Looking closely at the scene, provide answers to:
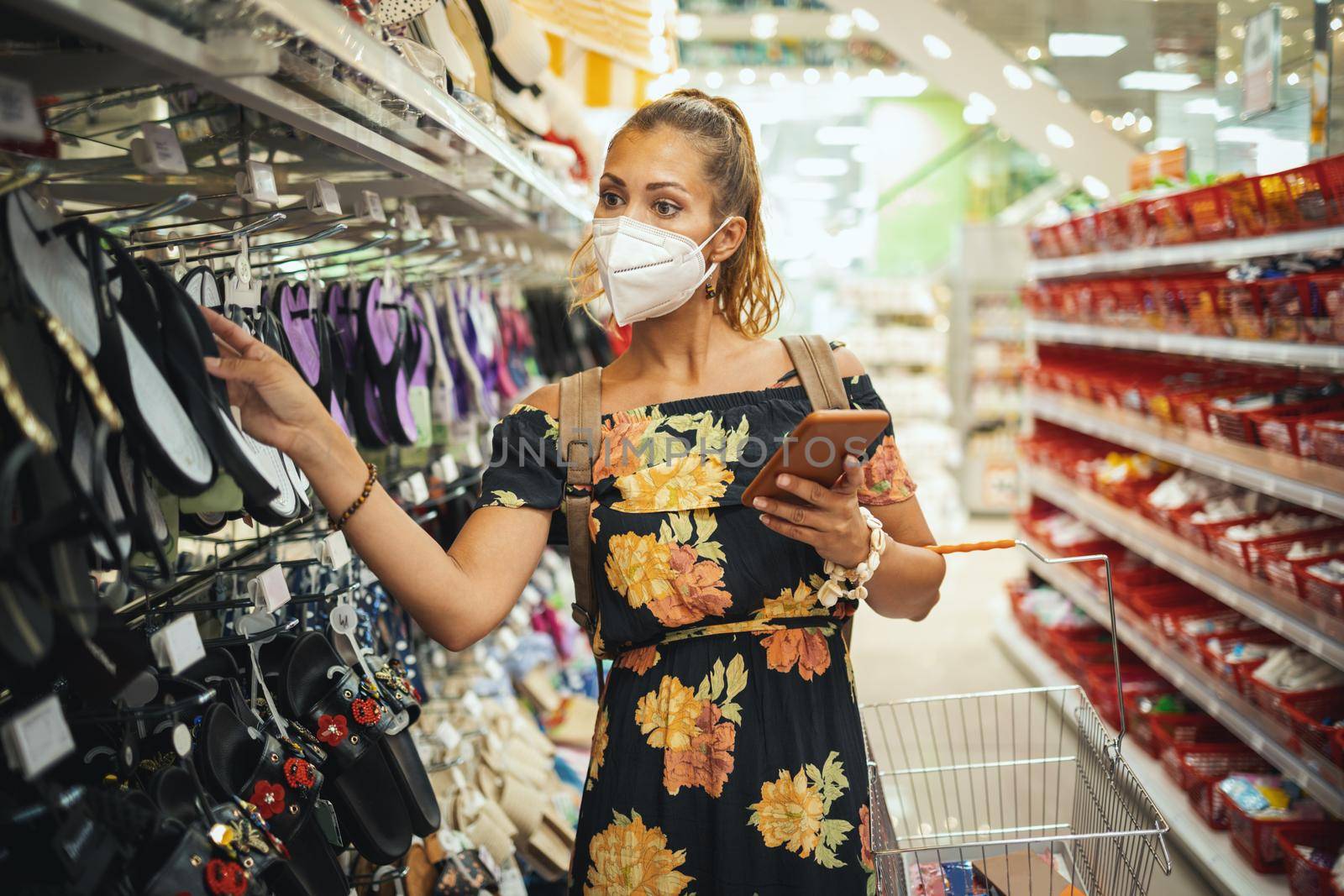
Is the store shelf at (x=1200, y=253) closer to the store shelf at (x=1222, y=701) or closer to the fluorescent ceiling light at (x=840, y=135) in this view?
the store shelf at (x=1222, y=701)

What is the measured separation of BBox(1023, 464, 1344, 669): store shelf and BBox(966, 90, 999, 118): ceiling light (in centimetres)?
205

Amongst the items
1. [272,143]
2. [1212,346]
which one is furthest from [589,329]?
[272,143]

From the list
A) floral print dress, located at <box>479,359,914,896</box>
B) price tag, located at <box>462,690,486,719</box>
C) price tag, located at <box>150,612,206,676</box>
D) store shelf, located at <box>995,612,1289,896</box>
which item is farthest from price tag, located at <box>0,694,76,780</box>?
store shelf, located at <box>995,612,1289,896</box>

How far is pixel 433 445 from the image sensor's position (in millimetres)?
Answer: 2592

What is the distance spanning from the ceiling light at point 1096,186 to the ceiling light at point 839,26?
5700 mm

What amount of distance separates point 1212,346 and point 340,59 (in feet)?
9.25

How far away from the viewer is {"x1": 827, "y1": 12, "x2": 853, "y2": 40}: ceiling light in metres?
10.5

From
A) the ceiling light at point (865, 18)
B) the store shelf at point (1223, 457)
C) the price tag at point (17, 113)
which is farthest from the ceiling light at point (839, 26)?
the price tag at point (17, 113)

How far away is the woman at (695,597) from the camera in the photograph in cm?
146

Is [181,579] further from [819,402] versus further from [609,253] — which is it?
[819,402]

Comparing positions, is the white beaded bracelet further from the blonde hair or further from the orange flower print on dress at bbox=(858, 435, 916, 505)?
the blonde hair

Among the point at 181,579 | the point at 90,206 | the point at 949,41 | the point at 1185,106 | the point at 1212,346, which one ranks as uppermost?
the point at 949,41

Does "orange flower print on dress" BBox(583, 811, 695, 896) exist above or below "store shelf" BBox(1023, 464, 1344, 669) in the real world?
above

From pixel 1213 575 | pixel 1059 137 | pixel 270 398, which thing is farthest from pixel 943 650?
pixel 270 398
